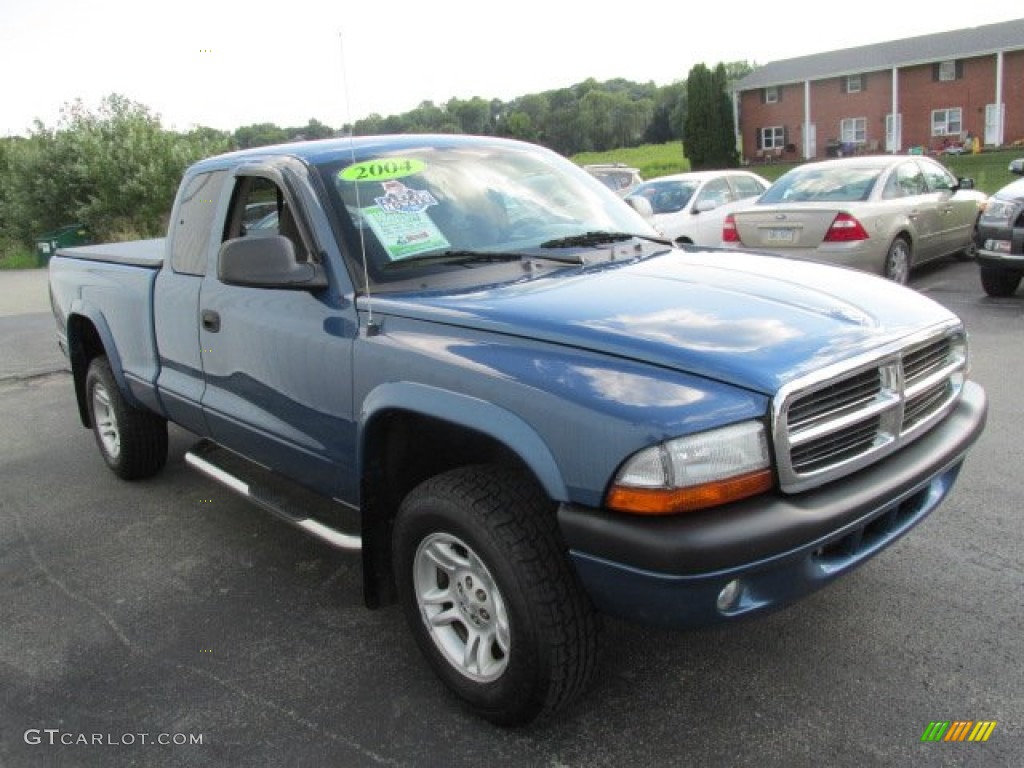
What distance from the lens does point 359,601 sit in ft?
11.8

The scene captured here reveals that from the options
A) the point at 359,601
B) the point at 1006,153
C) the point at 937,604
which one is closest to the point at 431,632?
the point at 359,601

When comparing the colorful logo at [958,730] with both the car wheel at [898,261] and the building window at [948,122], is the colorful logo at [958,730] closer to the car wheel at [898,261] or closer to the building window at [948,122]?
the car wheel at [898,261]

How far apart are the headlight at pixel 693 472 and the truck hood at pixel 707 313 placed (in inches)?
6.1

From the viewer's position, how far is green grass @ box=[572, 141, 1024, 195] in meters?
27.1

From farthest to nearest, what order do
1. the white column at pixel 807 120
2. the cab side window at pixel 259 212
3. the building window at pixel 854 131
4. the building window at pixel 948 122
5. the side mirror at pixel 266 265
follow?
the white column at pixel 807 120 → the building window at pixel 854 131 → the building window at pixel 948 122 → the cab side window at pixel 259 212 → the side mirror at pixel 266 265

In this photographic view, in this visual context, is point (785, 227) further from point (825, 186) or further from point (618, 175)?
point (618, 175)

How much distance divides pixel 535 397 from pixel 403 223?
1198 mm

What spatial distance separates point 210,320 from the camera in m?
3.81

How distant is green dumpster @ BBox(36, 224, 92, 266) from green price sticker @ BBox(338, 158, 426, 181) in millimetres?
23255

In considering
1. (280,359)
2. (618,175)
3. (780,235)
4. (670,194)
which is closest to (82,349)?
(280,359)

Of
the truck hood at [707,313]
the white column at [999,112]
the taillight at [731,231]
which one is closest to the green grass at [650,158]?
the white column at [999,112]

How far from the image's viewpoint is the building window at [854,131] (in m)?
49.7

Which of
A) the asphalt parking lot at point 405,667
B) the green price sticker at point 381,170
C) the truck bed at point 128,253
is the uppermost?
the green price sticker at point 381,170

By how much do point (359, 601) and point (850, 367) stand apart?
7.21 ft
